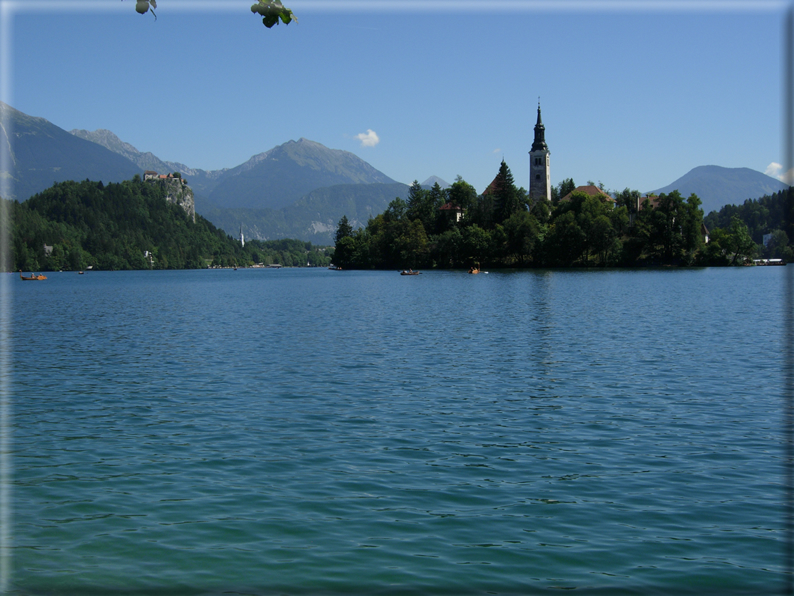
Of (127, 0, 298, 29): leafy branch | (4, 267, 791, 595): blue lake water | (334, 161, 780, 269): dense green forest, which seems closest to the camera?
(127, 0, 298, 29): leafy branch

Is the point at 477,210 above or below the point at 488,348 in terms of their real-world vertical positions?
above

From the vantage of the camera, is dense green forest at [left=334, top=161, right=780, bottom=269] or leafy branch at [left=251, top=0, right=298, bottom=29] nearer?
leafy branch at [left=251, top=0, right=298, bottom=29]

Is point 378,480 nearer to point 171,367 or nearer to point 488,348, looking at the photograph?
point 171,367

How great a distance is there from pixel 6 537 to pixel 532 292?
72.4 meters

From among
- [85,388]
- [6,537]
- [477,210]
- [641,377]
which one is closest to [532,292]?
[641,377]

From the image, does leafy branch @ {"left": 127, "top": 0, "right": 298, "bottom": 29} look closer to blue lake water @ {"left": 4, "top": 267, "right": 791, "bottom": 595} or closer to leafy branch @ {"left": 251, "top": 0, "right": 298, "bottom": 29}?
leafy branch @ {"left": 251, "top": 0, "right": 298, "bottom": 29}

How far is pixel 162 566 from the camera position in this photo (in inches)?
388

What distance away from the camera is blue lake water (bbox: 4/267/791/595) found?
9.67 m

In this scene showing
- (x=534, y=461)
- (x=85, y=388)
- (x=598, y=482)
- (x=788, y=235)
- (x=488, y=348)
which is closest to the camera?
(x=788, y=235)

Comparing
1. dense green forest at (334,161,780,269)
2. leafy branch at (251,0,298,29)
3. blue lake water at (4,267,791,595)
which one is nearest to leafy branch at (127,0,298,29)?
leafy branch at (251,0,298,29)

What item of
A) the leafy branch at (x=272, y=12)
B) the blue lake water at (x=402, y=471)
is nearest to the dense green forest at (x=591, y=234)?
the blue lake water at (x=402, y=471)

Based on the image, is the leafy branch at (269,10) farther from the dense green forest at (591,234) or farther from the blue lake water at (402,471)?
the dense green forest at (591,234)

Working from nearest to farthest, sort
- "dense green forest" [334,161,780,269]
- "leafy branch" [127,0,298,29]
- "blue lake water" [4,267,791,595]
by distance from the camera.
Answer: "leafy branch" [127,0,298,29]
"blue lake water" [4,267,791,595]
"dense green forest" [334,161,780,269]

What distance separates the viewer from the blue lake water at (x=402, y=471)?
31.7 ft
